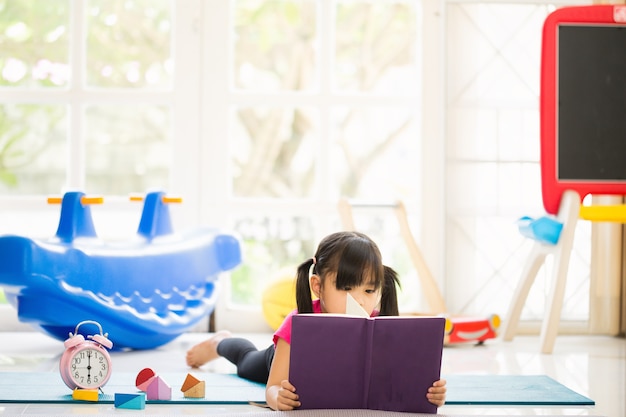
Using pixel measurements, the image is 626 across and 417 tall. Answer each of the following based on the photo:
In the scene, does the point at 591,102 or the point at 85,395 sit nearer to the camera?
the point at 85,395

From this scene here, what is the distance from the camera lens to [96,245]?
9.61 feet

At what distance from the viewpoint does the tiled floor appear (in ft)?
6.86

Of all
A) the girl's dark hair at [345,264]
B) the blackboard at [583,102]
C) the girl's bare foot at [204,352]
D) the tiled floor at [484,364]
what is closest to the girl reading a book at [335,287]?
the girl's dark hair at [345,264]

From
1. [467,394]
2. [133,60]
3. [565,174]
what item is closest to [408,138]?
[133,60]

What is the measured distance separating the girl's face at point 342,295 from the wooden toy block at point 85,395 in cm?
58

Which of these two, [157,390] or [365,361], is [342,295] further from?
[157,390]

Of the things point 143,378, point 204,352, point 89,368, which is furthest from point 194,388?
point 204,352

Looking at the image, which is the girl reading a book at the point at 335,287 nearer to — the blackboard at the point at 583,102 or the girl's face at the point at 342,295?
the girl's face at the point at 342,295

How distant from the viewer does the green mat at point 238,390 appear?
2179mm

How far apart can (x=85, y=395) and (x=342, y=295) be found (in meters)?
0.66

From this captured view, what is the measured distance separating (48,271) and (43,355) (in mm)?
411

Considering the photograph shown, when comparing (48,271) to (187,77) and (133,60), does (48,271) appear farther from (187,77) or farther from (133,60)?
(133,60)

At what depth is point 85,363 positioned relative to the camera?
215 cm

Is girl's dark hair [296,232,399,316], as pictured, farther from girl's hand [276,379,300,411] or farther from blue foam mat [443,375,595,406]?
blue foam mat [443,375,595,406]
